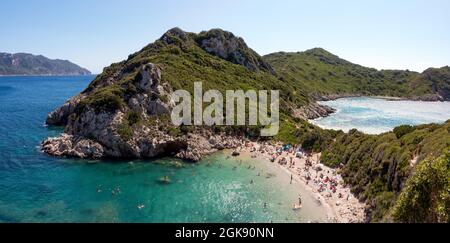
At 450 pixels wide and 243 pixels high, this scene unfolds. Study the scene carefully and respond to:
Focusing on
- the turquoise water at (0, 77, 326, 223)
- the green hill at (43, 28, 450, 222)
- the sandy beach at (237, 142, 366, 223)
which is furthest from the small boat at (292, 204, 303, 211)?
the green hill at (43, 28, 450, 222)

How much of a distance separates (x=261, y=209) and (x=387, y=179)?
56.7 ft

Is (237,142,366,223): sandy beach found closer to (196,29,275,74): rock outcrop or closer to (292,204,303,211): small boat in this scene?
(292,204,303,211): small boat

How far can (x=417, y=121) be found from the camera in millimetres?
131875

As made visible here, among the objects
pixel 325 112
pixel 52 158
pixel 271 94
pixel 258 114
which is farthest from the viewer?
pixel 325 112

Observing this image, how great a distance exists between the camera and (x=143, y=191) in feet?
173

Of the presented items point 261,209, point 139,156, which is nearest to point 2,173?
point 139,156

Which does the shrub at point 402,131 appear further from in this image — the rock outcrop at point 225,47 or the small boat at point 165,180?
the rock outcrop at point 225,47

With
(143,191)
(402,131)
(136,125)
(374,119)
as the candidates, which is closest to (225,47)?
(374,119)

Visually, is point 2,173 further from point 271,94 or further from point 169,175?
point 271,94

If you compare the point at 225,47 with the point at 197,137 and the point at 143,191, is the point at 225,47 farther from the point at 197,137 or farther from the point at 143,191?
the point at 143,191

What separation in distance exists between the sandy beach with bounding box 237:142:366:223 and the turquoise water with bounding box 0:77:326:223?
194 centimetres

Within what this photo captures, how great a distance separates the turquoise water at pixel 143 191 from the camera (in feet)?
148

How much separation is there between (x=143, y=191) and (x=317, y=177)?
2906 cm

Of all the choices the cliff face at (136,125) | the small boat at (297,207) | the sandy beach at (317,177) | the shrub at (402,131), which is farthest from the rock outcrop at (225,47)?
the small boat at (297,207)
